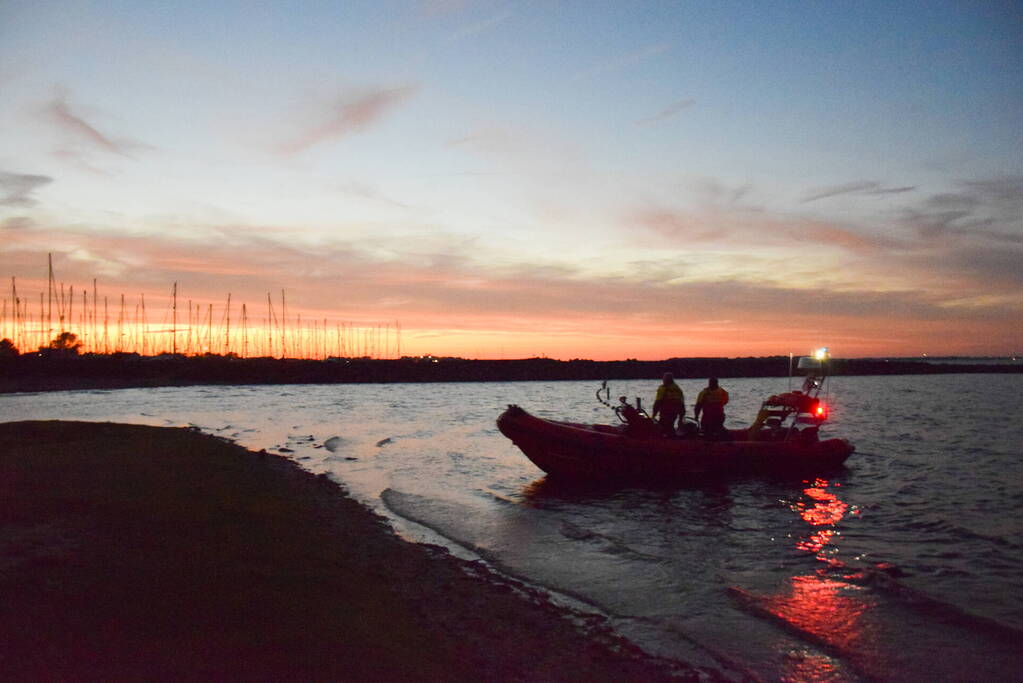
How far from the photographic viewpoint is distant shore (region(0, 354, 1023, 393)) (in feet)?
232

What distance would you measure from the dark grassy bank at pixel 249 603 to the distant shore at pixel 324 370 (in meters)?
58.4

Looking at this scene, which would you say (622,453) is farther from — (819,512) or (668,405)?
(819,512)

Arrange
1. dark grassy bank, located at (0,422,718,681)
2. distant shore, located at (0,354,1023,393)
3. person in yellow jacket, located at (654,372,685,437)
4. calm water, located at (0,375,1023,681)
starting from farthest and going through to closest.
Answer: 1. distant shore, located at (0,354,1023,393)
2. person in yellow jacket, located at (654,372,685,437)
3. calm water, located at (0,375,1023,681)
4. dark grassy bank, located at (0,422,718,681)

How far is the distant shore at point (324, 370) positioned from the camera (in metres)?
70.7

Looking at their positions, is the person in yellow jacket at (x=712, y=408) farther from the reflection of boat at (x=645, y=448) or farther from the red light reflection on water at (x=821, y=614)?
the red light reflection on water at (x=821, y=614)

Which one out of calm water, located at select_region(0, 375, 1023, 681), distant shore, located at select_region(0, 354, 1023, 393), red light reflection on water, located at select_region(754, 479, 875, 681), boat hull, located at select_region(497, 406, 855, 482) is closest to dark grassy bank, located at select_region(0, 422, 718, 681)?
calm water, located at select_region(0, 375, 1023, 681)

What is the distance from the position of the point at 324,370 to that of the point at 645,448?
86291 mm

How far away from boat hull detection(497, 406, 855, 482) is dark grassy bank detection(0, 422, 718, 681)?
4.88 m

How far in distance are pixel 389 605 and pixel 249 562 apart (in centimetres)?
183

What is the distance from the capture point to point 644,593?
781 cm

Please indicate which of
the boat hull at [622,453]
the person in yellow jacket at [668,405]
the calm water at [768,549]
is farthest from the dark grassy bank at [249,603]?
the person in yellow jacket at [668,405]

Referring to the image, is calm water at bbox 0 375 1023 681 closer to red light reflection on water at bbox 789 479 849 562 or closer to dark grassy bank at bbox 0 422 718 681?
red light reflection on water at bbox 789 479 849 562

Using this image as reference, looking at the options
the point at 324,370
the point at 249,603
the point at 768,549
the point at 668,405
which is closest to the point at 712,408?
the point at 668,405

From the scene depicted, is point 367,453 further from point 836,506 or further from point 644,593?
point 644,593
